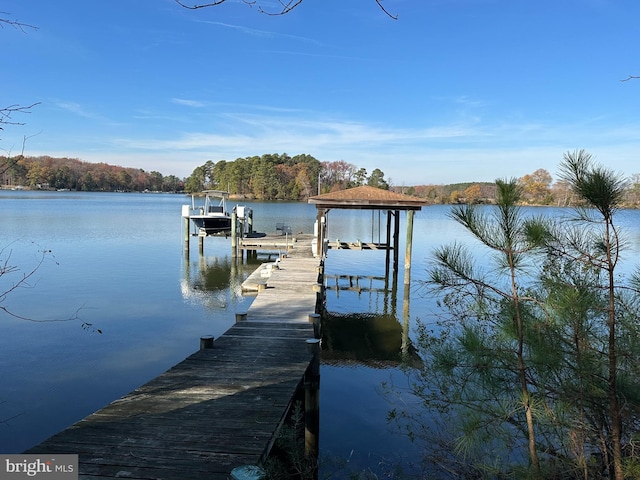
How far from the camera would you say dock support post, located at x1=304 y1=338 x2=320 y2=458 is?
6.18 metres

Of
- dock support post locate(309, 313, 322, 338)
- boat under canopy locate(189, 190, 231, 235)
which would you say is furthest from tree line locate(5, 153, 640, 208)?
dock support post locate(309, 313, 322, 338)

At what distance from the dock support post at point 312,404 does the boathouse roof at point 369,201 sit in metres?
Answer: 10.5

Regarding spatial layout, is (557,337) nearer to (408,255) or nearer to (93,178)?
(408,255)

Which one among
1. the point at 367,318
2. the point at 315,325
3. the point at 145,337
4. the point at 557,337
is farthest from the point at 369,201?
the point at 557,337

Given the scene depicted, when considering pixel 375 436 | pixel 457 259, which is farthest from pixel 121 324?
pixel 457 259

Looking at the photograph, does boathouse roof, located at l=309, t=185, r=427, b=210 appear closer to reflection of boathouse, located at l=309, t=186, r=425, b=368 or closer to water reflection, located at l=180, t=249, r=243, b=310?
reflection of boathouse, located at l=309, t=186, r=425, b=368

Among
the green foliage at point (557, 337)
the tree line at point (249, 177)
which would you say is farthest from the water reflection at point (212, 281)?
the tree line at point (249, 177)

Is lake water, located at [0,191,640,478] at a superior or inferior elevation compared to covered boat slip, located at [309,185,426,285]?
inferior

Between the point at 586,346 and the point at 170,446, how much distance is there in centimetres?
328

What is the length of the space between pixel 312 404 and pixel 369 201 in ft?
35.5

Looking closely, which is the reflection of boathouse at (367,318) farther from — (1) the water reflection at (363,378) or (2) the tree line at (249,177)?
(2) the tree line at (249,177)

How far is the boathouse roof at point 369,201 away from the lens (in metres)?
16.2

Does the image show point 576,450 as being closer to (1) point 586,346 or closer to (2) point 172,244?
(1) point 586,346

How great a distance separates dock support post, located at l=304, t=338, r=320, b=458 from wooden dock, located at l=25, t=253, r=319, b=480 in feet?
0.53
